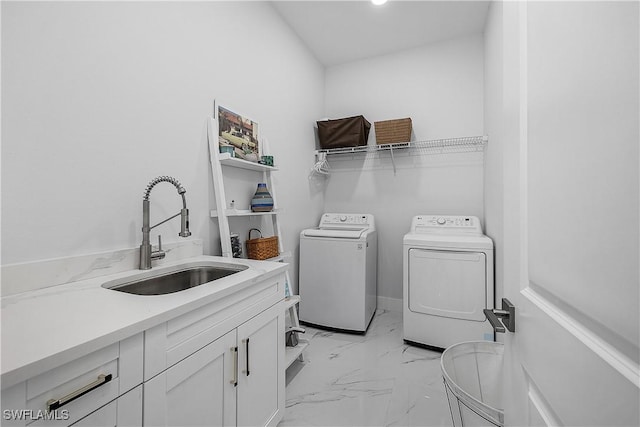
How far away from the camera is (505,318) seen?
70 cm

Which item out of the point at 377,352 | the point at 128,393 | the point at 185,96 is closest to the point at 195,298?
the point at 128,393

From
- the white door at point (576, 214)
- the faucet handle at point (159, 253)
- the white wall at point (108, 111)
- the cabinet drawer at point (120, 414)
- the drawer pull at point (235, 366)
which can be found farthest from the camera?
the faucet handle at point (159, 253)

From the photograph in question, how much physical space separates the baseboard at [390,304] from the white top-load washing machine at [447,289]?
75cm

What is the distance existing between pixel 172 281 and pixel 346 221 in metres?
2.00

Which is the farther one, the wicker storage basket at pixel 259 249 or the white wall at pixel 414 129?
the white wall at pixel 414 129

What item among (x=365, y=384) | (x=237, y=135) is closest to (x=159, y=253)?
(x=237, y=135)

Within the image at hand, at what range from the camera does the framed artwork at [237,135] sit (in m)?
1.83

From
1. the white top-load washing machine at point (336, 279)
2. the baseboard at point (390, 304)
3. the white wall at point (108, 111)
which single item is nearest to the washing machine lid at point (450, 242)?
the white top-load washing machine at point (336, 279)

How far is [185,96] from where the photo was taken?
1.61m

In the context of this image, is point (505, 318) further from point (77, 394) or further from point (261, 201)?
point (261, 201)

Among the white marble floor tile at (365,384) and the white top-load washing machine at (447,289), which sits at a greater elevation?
the white top-load washing machine at (447,289)

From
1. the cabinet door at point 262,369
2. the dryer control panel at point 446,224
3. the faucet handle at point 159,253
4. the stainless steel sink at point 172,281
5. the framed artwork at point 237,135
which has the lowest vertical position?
the cabinet door at point 262,369

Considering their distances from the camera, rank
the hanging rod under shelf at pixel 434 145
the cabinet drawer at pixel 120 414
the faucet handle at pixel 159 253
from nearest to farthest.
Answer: the cabinet drawer at pixel 120 414 < the faucet handle at pixel 159 253 < the hanging rod under shelf at pixel 434 145

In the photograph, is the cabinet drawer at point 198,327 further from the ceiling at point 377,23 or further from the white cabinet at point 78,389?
the ceiling at point 377,23
